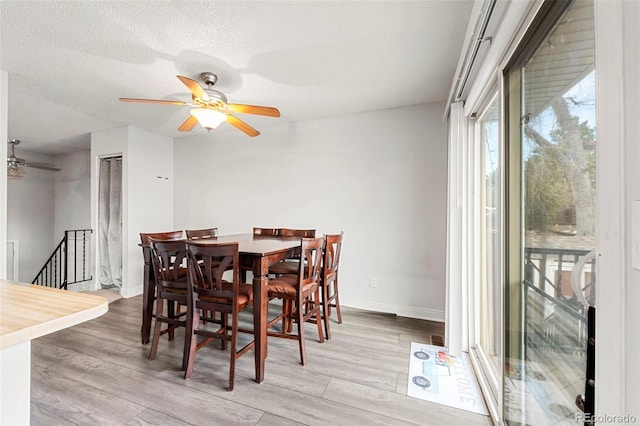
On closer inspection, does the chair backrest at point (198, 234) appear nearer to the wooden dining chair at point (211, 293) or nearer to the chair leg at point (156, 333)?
the chair leg at point (156, 333)

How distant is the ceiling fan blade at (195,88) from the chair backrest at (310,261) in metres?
1.25

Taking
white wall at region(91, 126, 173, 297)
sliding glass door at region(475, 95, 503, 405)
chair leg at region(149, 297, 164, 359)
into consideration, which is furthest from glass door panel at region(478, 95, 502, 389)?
white wall at region(91, 126, 173, 297)

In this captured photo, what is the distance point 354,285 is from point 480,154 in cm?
195

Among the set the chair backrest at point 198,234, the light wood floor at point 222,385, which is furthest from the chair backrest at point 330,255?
the chair backrest at point 198,234

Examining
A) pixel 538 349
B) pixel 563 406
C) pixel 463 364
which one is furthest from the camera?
pixel 463 364

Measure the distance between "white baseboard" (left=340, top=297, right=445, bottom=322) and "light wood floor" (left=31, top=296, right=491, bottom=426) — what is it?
17.9 inches

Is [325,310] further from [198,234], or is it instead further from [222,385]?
[198,234]

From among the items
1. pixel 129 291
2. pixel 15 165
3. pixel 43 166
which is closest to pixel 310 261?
pixel 129 291

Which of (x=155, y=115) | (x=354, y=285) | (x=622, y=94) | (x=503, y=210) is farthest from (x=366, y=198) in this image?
(x=155, y=115)

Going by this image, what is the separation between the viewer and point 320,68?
2.20 meters

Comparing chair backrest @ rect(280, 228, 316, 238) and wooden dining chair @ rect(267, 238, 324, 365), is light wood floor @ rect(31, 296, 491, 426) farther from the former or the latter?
chair backrest @ rect(280, 228, 316, 238)

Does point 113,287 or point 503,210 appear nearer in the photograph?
point 503,210

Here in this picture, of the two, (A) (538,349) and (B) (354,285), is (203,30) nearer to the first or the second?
(A) (538,349)

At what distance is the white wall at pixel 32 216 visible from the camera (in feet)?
15.9
